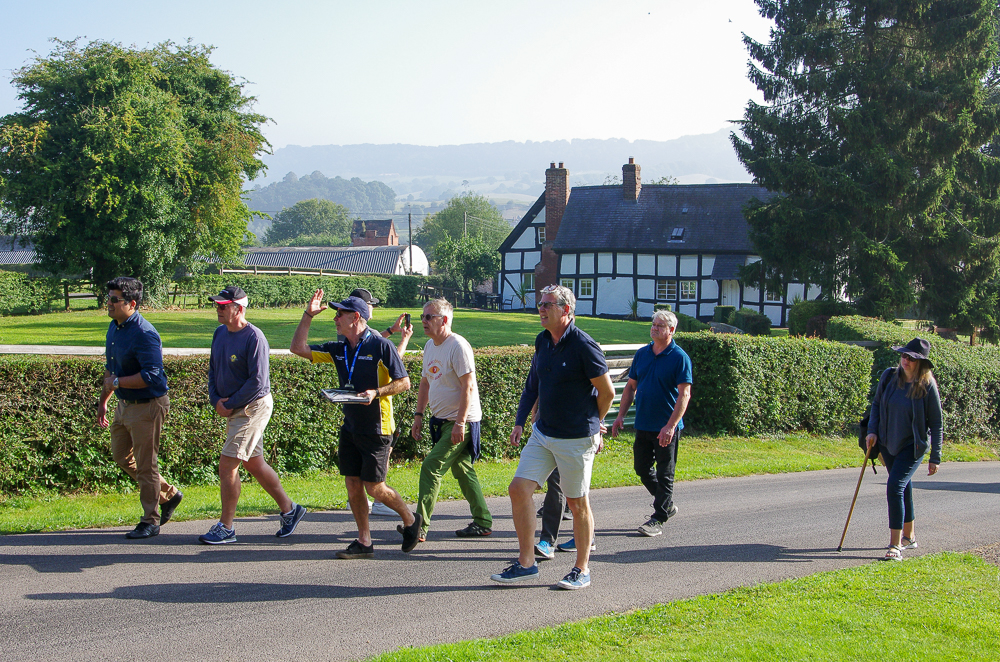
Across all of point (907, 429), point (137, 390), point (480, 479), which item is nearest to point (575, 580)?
point (907, 429)

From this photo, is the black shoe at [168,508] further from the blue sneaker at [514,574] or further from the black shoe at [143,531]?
the blue sneaker at [514,574]

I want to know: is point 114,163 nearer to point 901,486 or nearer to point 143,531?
point 143,531

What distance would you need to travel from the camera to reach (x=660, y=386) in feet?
23.2

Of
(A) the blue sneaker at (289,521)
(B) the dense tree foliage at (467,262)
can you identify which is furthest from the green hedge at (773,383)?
(B) the dense tree foliage at (467,262)

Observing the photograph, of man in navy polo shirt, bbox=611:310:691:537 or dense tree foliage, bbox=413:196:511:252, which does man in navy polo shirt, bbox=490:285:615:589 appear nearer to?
man in navy polo shirt, bbox=611:310:691:537

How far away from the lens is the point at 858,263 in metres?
25.8

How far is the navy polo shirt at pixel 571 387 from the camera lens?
206 inches

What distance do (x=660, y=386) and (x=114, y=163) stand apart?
2969cm

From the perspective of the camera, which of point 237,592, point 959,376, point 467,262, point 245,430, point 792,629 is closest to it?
point 792,629

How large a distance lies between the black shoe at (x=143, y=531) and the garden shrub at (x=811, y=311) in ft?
77.4

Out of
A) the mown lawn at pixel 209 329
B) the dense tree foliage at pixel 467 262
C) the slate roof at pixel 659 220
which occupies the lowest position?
the mown lawn at pixel 209 329

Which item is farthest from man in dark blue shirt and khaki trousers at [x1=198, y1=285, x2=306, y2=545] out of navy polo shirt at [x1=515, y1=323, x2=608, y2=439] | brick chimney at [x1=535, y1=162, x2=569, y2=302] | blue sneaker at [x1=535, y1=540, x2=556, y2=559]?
brick chimney at [x1=535, y1=162, x2=569, y2=302]

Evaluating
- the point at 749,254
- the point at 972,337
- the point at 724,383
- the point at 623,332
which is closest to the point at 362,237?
the point at 749,254

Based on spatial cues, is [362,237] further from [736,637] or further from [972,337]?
[736,637]
